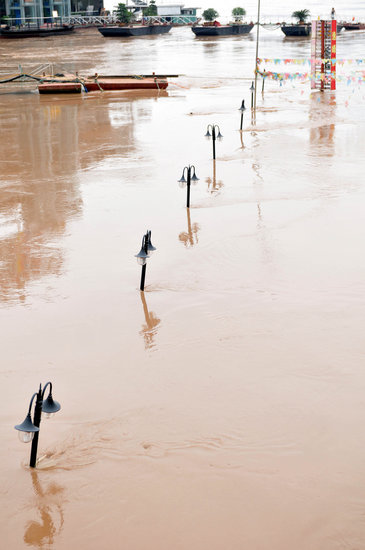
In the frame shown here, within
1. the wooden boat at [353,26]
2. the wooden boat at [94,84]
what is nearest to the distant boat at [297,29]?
the wooden boat at [353,26]

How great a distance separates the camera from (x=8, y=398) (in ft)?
24.3

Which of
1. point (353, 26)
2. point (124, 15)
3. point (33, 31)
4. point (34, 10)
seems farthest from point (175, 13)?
point (33, 31)

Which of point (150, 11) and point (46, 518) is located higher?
point (150, 11)

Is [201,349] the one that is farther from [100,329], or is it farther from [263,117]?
[263,117]

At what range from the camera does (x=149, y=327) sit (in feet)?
29.4

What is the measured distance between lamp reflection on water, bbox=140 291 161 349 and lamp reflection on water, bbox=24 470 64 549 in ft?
9.09

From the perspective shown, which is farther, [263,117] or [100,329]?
[263,117]

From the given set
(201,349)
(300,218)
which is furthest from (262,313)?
(300,218)

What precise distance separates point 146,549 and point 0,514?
4.34 feet

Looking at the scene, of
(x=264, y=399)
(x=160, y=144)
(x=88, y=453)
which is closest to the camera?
(x=88, y=453)

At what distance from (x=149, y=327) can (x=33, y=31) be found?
89.2m

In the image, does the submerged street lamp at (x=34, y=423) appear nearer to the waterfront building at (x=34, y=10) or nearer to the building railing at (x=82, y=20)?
the building railing at (x=82, y=20)

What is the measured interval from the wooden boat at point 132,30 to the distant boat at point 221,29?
758cm

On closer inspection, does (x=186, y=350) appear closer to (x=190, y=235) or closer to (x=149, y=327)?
(x=149, y=327)
